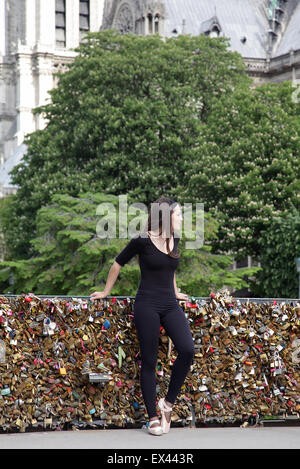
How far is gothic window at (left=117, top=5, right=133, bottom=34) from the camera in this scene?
87.8m

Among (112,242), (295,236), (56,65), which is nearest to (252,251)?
(295,236)

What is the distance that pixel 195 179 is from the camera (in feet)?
140

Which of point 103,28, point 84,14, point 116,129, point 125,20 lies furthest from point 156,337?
point 84,14

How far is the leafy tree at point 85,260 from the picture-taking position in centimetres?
3522

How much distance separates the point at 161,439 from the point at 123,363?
1176 mm

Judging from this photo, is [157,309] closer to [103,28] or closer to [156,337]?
[156,337]

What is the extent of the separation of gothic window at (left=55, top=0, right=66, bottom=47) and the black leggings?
353ft

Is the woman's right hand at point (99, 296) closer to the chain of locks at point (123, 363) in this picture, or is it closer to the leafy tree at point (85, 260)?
the chain of locks at point (123, 363)

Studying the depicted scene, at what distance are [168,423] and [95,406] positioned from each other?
3.00 feet

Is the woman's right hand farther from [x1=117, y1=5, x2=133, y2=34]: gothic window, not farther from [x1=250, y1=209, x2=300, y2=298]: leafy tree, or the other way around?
[x1=117, y1=5, x2=133, y2=34]: gothic window

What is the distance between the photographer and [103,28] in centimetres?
9656

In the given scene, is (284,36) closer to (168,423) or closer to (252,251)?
(252,251)

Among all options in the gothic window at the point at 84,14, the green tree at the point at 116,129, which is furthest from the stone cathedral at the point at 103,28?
the green tree at the point at 116,129

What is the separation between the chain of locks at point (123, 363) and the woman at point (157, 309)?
2.09 feet
